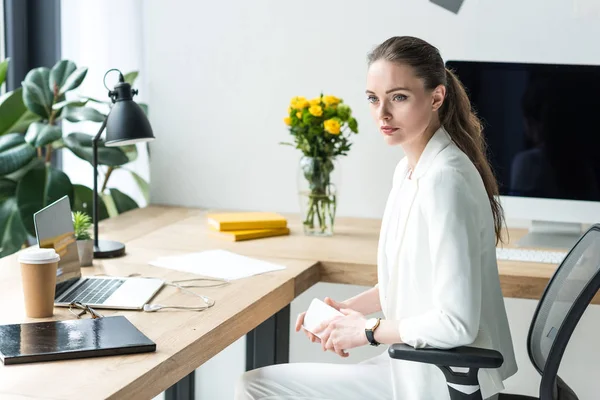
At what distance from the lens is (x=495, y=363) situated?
63.3 inches

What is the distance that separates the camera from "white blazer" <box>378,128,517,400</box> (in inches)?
64.9

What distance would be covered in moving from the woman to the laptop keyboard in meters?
0.37

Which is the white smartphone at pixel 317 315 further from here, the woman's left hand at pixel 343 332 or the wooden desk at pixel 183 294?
the wooden desk at pixel 183 294

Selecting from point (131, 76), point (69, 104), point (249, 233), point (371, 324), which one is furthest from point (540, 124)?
point (69, 104)

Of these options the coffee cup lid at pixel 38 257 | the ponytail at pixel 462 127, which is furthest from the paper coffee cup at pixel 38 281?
the ponytail at pixel 462 127

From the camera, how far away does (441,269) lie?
5.44ft

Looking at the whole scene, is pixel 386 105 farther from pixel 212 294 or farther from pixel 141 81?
pixel 141 81

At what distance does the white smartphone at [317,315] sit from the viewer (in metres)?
1.88

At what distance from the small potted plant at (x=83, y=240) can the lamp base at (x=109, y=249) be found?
91 mm

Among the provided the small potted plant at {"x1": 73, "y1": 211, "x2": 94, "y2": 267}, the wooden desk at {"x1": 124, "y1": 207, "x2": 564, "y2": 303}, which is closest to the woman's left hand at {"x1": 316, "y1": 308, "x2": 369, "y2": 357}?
the wooden desk at {"x1": 124, "y1": 207, "x2": 564, "y2": 303}

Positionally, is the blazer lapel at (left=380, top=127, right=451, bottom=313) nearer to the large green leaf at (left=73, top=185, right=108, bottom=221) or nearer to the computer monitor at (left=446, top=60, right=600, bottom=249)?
the computer monitor at (left=446, top=60, right=600, bottom=249)

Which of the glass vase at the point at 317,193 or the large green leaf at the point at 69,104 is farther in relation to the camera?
the large green leaf at the point at 69,104

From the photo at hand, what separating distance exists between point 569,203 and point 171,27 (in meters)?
1.57

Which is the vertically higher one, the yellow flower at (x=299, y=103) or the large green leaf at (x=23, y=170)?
the yellow flower at (x=299, y=103)
